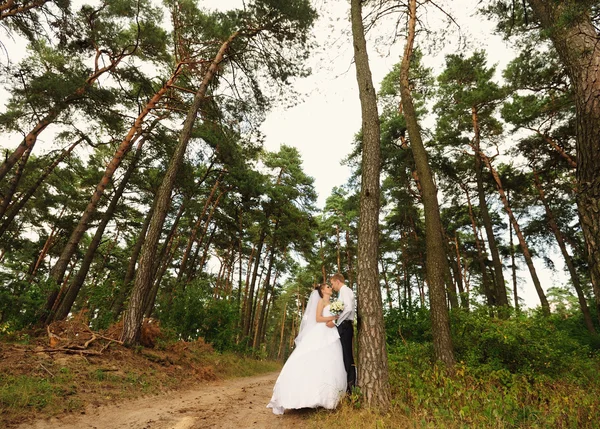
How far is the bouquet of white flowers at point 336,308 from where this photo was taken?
15.9ft

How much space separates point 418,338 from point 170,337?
8.95 metres

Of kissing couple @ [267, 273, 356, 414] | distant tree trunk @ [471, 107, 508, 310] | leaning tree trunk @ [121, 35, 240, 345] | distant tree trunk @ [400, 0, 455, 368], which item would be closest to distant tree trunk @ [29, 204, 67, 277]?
leaning tree trunk @ [121, 35, 240, 345]

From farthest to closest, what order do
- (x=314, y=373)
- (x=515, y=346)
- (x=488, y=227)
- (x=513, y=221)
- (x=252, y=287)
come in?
(x=252, y=287), (x=513, y=221), (x=488, y=227), (x=515, y=346), (x=314, y=373)

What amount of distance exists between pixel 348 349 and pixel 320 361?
1.92 feet

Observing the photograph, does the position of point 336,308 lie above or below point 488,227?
below

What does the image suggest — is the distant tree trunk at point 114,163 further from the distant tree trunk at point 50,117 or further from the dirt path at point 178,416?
the dirt path at point 178,416

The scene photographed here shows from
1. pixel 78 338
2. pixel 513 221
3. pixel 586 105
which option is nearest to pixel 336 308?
pixel 586 105

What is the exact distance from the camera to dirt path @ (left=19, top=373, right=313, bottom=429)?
145 inches

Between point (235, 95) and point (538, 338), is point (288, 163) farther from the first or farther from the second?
point (538, 338)

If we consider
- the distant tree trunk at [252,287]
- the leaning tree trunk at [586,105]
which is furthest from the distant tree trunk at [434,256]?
the distant tree trunk at [252,287]

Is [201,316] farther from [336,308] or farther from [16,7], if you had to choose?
[16,7]

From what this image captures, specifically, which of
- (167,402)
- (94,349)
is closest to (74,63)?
(94,349)

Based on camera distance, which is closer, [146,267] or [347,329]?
[347,329]

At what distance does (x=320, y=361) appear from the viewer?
4.42 m
